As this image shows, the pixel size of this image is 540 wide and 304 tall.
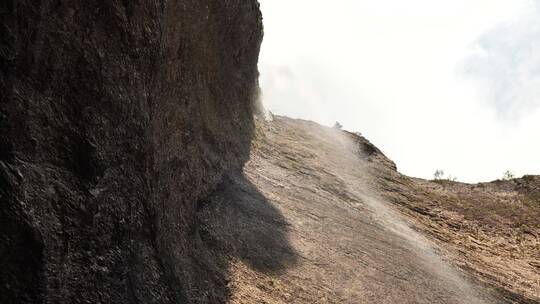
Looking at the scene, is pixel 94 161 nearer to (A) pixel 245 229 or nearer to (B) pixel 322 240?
(A) pixel 245 229

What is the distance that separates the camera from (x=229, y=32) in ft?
64.5

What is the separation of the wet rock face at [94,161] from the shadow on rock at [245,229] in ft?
4.26

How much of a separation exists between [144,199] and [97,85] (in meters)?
2.16

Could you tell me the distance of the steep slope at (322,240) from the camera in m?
13.5

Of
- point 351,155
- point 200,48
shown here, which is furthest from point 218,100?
point 351,155

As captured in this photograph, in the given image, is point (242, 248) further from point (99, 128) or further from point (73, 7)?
point (73, 7)

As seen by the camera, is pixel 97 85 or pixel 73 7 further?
pixel 97 85

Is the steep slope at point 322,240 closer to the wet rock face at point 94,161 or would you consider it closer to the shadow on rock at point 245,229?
the shadow on rock at point 245,229

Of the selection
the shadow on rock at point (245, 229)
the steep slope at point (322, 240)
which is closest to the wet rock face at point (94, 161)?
the shadow on rock at point (245, 229)

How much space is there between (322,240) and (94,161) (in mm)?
10541

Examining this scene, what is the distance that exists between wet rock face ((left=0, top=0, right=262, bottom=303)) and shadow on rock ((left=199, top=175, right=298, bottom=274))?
1.30 metres

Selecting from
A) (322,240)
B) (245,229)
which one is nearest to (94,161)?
(245,229)

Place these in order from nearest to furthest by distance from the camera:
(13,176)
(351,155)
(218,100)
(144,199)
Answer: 1. (13,176)
2. (144,199)
3. (218,100)
4. (351,155)

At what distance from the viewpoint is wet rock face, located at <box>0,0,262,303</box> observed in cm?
620
